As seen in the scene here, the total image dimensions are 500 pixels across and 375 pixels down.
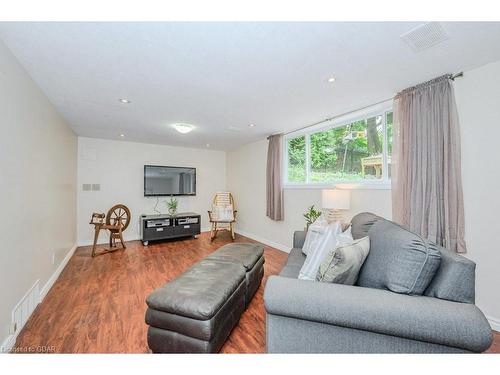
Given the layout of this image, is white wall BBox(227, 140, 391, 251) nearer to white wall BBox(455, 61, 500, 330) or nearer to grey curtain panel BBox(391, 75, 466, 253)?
grey curtain panel BBox(391, 75, 466, 253)

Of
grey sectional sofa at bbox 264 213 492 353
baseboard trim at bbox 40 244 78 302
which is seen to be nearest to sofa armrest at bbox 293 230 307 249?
grey sectional sofa at bbox 264 213 492 353

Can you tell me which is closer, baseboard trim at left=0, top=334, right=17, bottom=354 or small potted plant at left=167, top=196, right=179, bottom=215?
baseboard trim at left=0, top=334, right=17, bottom=354

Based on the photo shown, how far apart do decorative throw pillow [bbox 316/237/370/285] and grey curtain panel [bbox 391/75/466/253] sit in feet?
4.38

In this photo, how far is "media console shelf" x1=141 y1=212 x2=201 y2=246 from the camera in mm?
4504

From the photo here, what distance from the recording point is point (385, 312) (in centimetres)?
103

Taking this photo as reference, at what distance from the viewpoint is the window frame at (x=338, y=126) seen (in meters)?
2.76

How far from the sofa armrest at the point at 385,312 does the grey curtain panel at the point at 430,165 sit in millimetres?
1321

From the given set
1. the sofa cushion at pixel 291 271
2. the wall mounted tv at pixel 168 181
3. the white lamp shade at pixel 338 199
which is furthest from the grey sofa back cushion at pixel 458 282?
the wall mounted tv at pixel 168 181

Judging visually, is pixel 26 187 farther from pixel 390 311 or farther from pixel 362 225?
pixel 362 225

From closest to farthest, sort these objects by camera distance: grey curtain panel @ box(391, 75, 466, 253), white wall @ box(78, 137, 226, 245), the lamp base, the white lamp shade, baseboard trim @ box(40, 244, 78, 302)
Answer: grey curtain panel @ box(391, 75, 466, 253), baseboard trim @ box(40, 244, 78, 302), the white lamp shade, the lamp base, white wall @ box(78, 137, 226, 245)

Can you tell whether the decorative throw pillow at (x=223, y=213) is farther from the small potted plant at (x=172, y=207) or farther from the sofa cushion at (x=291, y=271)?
the sofa cushion at (x=291, y=271)

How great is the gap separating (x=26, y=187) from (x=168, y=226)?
2.97 m
